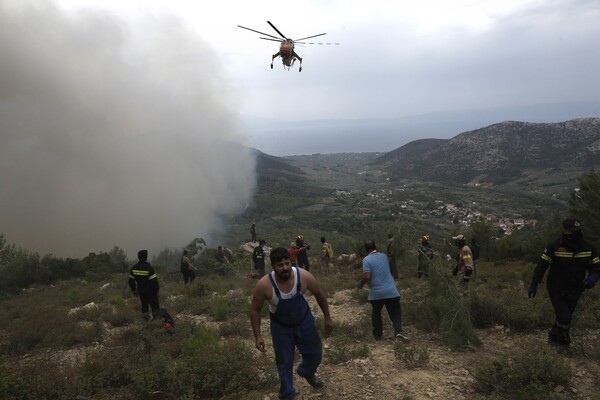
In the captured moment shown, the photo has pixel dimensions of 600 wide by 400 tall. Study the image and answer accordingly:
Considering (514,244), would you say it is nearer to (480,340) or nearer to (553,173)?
(480,340)

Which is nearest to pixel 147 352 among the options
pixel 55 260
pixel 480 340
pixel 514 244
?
pixel 480 340

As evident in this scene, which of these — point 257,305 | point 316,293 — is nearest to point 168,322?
point 257,305

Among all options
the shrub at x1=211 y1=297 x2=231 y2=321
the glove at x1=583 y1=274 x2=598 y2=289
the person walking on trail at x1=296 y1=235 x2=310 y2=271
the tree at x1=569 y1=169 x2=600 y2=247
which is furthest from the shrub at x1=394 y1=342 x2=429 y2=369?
the tree at x1=569 y1=169 x2=600 y2=247

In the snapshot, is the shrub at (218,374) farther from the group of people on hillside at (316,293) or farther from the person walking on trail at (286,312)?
the person walking on trail at (286,312)

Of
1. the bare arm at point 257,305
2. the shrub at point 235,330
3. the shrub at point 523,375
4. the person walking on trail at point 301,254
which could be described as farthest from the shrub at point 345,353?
the person walking on trail at point 301,254

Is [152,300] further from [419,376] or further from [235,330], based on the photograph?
[419,376]
